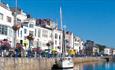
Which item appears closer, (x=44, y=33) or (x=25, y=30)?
(x=25, y=30)

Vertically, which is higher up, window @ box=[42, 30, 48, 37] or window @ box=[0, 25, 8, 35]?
window @ box=[42, 30, 48, 37]

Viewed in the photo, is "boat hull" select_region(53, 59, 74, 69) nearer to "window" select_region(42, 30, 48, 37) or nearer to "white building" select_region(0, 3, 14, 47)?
"white building" select_region(0, 3, 14, 47)

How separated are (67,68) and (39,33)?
35343mm

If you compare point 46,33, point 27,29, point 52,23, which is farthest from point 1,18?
point 52,23

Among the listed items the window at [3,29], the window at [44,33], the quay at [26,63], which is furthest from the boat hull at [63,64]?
the window at [44,33]

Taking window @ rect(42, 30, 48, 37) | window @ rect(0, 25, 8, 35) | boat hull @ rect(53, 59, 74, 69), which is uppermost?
window @ rect(42, 30, 48, 37)

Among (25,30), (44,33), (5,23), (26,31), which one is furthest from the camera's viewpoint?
(44,33)

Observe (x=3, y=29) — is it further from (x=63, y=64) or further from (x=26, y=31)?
(x=26, y=31)

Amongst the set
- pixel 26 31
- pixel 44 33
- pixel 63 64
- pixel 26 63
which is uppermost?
pixel 44 33

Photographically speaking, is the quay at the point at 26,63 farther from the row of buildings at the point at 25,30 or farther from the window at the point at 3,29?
the window at the point at 3,29

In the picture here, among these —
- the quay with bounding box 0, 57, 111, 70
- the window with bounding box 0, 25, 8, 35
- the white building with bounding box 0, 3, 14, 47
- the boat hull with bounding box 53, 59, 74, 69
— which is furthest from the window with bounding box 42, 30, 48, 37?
the window with bounding box 0, 25, 8, 35

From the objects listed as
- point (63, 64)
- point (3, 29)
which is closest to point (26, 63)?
point (3, 29)

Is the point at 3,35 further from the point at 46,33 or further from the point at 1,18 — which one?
the point at 46,33

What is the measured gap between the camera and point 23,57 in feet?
191
